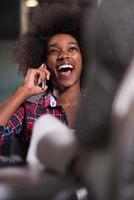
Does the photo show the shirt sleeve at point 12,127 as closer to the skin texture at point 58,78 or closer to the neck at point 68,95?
the skin texture at point 58,78

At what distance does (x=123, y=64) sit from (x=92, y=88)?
0.06 meters

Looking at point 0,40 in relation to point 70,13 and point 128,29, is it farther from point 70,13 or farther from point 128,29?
point 128,29

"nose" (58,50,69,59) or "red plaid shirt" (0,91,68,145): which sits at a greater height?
"nose" (58,50,69,59)

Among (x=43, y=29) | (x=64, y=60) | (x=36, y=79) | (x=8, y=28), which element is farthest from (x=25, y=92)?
(x=8, y=28)

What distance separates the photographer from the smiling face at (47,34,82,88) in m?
1.95

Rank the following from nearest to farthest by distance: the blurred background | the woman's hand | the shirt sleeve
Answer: the shirt sleeve → the woman's hand → the blurred background

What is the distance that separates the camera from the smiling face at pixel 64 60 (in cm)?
195

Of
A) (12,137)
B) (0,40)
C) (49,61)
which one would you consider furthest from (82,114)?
(0,40)

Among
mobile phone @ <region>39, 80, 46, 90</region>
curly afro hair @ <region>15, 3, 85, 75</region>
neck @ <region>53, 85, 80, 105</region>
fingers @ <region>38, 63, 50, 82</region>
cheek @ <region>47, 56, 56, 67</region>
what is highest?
curly afro hair @ <region>15, 3, 85, 75</region>

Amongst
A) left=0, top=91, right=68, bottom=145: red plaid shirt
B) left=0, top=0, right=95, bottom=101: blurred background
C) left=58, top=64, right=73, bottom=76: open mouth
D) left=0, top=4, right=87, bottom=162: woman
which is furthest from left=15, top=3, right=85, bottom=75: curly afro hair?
left=0, top=0, right=95, bottom=101: blurred background

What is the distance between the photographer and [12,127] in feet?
6.28

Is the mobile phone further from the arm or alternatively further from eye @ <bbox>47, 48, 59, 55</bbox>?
eye @ <bbox>47, 48, 59, 55</bbox>

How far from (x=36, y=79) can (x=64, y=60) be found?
131mm

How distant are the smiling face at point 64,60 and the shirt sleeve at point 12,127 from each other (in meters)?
0.18
